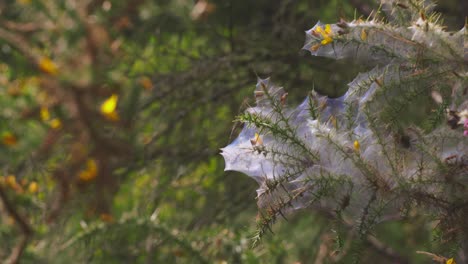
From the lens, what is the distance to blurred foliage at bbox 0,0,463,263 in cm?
207

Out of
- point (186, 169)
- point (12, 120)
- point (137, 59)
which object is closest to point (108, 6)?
point (137, 59)

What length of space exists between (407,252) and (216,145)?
1669 mm

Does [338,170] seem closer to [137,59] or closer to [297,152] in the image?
[297,152]

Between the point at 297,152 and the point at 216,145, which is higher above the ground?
the point at 297,152

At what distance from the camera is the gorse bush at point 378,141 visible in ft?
3.17

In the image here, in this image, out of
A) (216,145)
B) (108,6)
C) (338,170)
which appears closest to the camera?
(338,170)

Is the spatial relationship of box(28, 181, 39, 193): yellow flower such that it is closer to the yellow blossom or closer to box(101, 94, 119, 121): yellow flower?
box(101, 94, 119, 121): yellow flower

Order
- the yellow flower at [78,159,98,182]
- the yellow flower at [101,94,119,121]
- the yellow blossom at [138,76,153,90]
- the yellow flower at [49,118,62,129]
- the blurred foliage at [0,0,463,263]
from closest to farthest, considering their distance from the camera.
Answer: the blurred foliage at [0,0,463,263] → the yellow blossom at [138,76,153,90] → the yellow flower at [101,94,119,121] → the yellow flower at [49,118,62,129] → the yellow flower at [78,159,98,182]

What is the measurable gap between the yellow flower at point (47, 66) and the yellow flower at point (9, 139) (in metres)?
0.36

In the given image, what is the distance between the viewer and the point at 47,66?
3.01m

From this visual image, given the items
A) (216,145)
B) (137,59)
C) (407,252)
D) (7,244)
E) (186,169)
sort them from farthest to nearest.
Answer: (407,252) → (137,59) → (7,244) → (186,169) → (216,145)

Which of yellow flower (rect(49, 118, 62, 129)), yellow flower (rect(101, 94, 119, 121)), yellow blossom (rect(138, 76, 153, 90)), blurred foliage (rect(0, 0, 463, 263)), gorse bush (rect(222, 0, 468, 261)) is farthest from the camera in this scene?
yellow flower (rect(49, 118, 62, 129))

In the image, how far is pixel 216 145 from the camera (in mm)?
2016

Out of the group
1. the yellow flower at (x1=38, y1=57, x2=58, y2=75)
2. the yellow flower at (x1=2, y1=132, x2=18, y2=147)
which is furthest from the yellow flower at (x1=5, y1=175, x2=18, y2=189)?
the yellow flower at (x1=38, y1=57, x2=58, y2=75)
